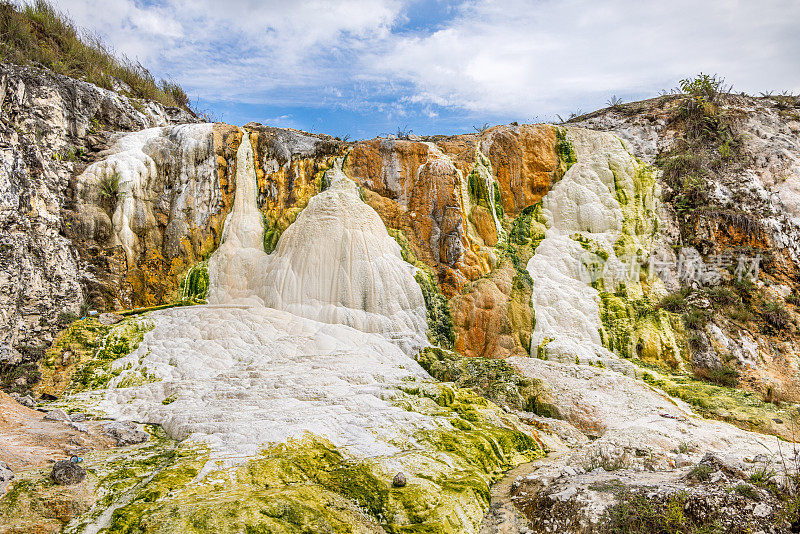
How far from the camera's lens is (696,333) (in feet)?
38.5

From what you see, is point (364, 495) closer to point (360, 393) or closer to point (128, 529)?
point (128, 529)

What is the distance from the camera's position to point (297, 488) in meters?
4.68

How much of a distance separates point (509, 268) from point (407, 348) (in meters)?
4.23

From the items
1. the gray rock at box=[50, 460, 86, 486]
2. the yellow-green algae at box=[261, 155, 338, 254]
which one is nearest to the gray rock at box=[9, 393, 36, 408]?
the gray rock at box=[50, 460, 86, 486]

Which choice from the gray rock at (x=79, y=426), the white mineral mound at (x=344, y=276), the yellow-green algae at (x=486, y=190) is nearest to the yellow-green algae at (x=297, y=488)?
the gray rock at (x=79, y=426)

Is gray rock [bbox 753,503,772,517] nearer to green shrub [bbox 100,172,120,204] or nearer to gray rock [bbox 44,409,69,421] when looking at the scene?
gray rock [bbox 44,409,69,421]

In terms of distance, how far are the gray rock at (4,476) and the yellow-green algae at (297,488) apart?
16cm

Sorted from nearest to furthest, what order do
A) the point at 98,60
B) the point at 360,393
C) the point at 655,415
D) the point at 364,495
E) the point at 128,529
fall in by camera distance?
the point at 128,529
the point at 364,495
the point at 360,393
the point at 655,415
the point at 98,60

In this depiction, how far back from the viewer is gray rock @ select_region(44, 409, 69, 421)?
689 cm

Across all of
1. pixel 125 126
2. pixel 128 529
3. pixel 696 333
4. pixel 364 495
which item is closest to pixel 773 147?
pixel 696 333

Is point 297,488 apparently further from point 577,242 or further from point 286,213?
point 577,242

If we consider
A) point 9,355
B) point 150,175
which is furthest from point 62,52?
point 9,355

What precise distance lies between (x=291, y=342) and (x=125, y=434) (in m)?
4.09

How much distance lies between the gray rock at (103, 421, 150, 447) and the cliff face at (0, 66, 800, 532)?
37cm
